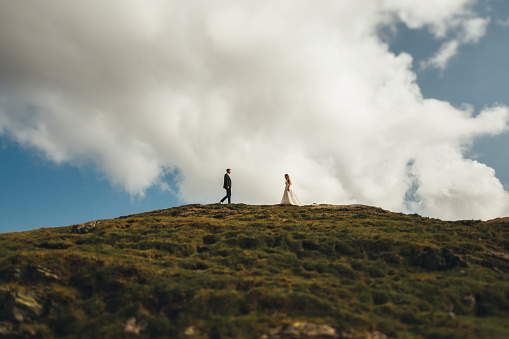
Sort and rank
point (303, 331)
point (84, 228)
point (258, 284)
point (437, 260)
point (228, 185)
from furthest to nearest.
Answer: point (228, 185) → point (84, 228) → point (437, 260) → point (258, 284) → point (303, 331)

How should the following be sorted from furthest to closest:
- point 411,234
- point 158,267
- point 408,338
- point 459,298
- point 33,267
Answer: point 411,234
point 158,267
point 33,267
point 459,298
point 408,338

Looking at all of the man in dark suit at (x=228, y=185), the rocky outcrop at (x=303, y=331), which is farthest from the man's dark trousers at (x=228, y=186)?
the rocky outcrop at (x=303, y=331)

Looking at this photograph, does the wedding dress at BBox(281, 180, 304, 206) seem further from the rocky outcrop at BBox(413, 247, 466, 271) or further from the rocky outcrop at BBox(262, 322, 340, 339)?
the rocky outcrop at BBox(262, 322, 340, 339)

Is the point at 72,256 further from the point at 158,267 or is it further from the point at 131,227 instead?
the point at 131,227

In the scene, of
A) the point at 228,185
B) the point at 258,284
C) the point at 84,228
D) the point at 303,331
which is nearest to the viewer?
the point at 303,331

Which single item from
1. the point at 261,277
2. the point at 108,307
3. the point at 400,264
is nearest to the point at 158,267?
the point at 108,307

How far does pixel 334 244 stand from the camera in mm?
26219

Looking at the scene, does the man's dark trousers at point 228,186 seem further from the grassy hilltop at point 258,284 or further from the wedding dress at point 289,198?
the grassy hilltop at point 258,284

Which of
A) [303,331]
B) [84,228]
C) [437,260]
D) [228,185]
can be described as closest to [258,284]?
[303,331]

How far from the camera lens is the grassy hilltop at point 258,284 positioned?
15.5 metres

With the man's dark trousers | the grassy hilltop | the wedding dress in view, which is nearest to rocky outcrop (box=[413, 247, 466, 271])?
the grassy hilltop

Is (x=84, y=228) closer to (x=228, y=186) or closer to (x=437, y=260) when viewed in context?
(x=228, y=186)

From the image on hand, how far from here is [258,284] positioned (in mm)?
19219

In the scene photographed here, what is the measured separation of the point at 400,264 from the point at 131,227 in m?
22.8
